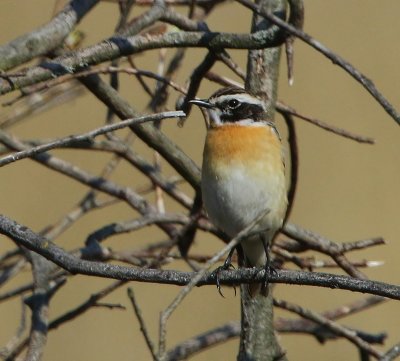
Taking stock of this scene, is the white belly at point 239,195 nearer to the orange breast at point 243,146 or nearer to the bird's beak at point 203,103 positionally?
the orange breast at point 243,146

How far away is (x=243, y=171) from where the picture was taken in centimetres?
357

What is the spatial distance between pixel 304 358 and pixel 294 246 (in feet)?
9.30

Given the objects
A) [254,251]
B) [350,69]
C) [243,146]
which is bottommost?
[350,69]

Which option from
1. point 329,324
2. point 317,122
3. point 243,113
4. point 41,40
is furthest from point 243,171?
point 41,40

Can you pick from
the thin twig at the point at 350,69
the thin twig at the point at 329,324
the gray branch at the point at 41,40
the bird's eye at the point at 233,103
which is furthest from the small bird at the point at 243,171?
the thin twig at the point at 350,69

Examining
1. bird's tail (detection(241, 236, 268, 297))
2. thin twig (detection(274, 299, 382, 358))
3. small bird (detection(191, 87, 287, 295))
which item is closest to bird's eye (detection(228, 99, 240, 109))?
small bird (detection(191, 87, 287, 295))

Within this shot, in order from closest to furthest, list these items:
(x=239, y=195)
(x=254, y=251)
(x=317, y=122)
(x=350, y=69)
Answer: (x=350, y=69), (x=317, y=122), (x=239, y=195), (x=254, y=251)

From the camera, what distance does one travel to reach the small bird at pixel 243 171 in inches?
137

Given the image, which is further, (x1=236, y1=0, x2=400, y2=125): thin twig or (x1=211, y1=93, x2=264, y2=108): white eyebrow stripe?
(x1=211, y1=93, x2=264, y2=108): white eyebrow stripe

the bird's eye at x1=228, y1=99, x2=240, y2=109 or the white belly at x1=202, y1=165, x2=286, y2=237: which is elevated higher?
the bird's eye at x1=228, y1=99, x2=240, y2=109

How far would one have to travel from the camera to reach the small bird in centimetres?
347

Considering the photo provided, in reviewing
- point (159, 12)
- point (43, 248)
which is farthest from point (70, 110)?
point (43, 248)

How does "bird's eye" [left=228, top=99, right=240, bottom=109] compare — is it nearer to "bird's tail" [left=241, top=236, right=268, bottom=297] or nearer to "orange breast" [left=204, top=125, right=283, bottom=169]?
"orange breast" [left=204, top=125, right=283, bottom=169]

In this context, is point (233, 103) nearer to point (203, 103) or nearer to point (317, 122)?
point (203, 103)
